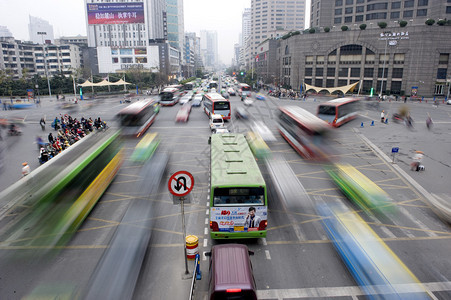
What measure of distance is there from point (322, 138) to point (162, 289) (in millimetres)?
15938

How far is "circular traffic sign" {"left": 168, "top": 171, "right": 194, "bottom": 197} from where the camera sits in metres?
8.04

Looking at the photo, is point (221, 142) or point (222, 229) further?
point (221, 142)

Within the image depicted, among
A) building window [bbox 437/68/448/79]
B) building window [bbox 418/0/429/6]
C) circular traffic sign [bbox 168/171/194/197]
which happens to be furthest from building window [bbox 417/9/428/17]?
circular traffic sign [bbox 168/171/194/197]

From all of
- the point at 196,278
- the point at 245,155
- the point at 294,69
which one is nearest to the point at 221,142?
the point at 245,155

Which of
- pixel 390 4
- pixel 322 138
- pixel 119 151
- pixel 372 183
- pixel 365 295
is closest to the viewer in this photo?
pixel 365 295

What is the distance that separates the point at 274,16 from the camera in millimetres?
168625

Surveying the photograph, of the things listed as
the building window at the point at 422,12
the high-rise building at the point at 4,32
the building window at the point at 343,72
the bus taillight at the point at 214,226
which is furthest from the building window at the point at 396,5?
the high-rise building at the point at 4,32

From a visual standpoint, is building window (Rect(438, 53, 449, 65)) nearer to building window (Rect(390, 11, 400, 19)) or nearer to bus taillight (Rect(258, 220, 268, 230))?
building window (Rect(390, 11, 400, 19))

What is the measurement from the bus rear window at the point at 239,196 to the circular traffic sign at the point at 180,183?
1.55 m

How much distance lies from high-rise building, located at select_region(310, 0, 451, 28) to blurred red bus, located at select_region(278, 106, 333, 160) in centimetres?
5785

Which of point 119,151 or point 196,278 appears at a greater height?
point 119,151

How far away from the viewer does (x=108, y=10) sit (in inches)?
3752

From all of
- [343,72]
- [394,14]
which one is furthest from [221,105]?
[394,14]

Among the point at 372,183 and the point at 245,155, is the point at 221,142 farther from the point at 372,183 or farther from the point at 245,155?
the point at 372,183
